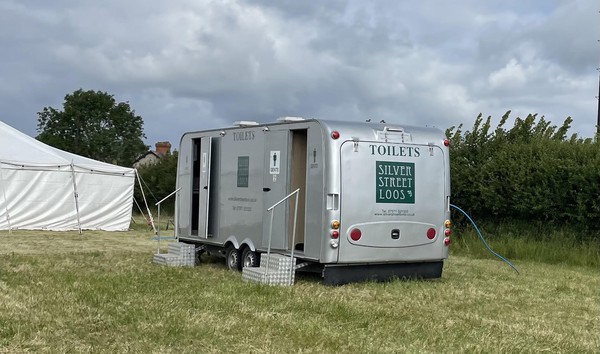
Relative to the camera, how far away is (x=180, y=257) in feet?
38.8

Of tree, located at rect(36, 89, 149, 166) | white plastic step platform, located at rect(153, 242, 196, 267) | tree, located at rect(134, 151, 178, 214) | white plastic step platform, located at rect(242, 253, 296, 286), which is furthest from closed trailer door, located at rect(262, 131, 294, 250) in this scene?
tree, located at rect(36, 89, 149, 166)

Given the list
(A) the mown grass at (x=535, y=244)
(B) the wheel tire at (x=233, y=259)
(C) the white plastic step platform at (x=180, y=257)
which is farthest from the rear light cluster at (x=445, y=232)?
(A) the mown grass at (x=535, y=244)

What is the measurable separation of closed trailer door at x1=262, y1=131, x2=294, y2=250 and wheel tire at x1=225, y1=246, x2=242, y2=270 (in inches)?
35.6

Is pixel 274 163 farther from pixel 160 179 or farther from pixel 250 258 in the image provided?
pixel 160 179

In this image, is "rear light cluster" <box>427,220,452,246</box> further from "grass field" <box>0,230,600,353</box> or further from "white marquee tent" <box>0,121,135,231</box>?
"white marquee tent" <box>0,121,135,231</box>

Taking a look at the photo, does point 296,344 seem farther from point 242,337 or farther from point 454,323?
point 454,323

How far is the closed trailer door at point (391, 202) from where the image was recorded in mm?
9555

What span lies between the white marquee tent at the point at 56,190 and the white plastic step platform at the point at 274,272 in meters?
12.0

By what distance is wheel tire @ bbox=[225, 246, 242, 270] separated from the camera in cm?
1127

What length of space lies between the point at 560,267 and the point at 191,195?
7.04m

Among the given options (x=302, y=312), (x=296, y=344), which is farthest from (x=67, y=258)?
(x=296, y=344)

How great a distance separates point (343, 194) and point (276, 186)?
4.27 ft

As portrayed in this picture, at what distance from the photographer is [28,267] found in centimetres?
1083

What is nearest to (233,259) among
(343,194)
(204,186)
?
(204,186)
